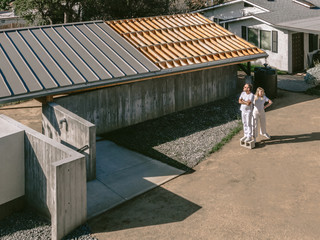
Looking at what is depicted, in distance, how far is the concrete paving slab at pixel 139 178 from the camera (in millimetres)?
10898

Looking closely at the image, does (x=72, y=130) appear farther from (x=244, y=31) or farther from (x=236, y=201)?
(x=244, y=31)

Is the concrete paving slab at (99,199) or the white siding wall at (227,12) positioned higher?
the white siding wall at (227,12)

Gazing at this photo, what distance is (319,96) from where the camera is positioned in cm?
1914

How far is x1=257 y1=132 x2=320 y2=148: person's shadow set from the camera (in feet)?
45.3

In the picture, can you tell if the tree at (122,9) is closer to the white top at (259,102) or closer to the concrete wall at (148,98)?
the concrete wall at (148,98)

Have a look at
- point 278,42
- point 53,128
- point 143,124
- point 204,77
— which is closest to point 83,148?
point 53,128

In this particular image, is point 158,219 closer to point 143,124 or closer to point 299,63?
point 143,124

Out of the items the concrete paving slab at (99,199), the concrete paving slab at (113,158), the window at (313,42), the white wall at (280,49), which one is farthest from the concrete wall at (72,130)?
the window at (313,42)

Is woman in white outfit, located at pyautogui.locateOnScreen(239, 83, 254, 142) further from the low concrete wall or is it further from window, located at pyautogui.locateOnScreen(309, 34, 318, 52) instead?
window, located at pyautogui.locateOnScreen(309, 34, 318, 52)

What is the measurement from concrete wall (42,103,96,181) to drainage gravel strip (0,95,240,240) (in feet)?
6.94

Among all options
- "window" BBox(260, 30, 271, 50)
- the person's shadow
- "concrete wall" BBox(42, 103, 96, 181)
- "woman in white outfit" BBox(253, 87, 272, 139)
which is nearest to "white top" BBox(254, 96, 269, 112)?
"woman in white outfit" BBox(253, 87, 272, 139)

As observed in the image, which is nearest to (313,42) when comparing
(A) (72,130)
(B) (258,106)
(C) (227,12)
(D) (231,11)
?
(D) (231,11)

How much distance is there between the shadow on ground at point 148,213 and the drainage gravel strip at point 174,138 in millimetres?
525

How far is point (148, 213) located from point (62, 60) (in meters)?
6.47
